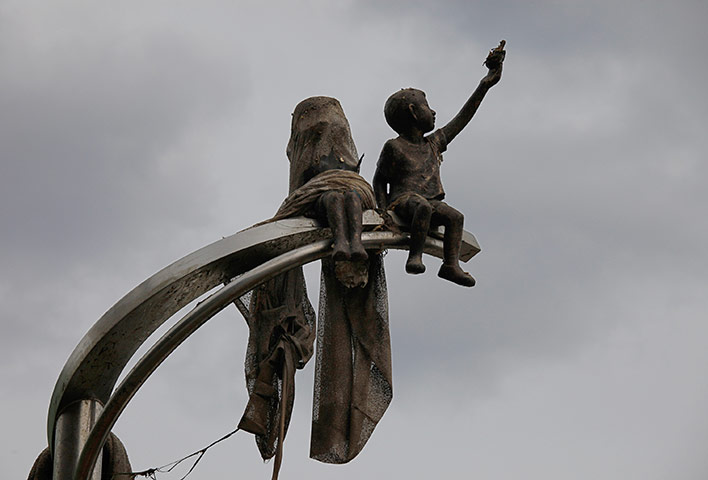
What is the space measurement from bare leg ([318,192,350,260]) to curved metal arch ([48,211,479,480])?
0.08 m

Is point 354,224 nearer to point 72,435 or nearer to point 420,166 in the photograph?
point 420,166

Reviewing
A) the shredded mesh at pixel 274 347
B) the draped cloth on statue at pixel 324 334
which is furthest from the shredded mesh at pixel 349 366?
the shredded mesh at pixel 274 347

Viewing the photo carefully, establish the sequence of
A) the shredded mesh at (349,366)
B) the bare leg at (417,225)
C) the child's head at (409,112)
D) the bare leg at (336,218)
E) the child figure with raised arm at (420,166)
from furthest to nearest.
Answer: the child's head at (409,112), the shredded mesh at (349,366), the child figure with raised arm at (420,166), the bare leg at (417,225), the bare leg at (336,218)

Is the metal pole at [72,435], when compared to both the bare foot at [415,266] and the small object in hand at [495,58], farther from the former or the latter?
the small object in hand at [495,58]

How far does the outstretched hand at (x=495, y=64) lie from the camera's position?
280 inches

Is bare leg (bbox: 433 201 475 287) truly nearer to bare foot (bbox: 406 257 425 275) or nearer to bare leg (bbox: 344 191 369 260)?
bare foot (bbox: 406 257 425 275)

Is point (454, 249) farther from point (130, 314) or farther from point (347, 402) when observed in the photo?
point (130, 314)

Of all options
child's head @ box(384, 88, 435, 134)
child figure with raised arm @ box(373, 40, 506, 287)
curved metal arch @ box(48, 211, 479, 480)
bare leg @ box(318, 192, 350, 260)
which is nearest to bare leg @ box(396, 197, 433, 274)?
child figure with raised arm @ box(373, 40, 506, 287)

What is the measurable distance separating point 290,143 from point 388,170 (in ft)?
1.90

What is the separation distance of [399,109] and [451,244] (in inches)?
30.2

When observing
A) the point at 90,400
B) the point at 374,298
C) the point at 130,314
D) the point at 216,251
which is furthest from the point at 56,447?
the point at 374,298

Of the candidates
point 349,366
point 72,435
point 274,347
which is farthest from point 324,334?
point 72,435

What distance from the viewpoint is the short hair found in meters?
7.03

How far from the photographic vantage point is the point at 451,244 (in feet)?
21.9
